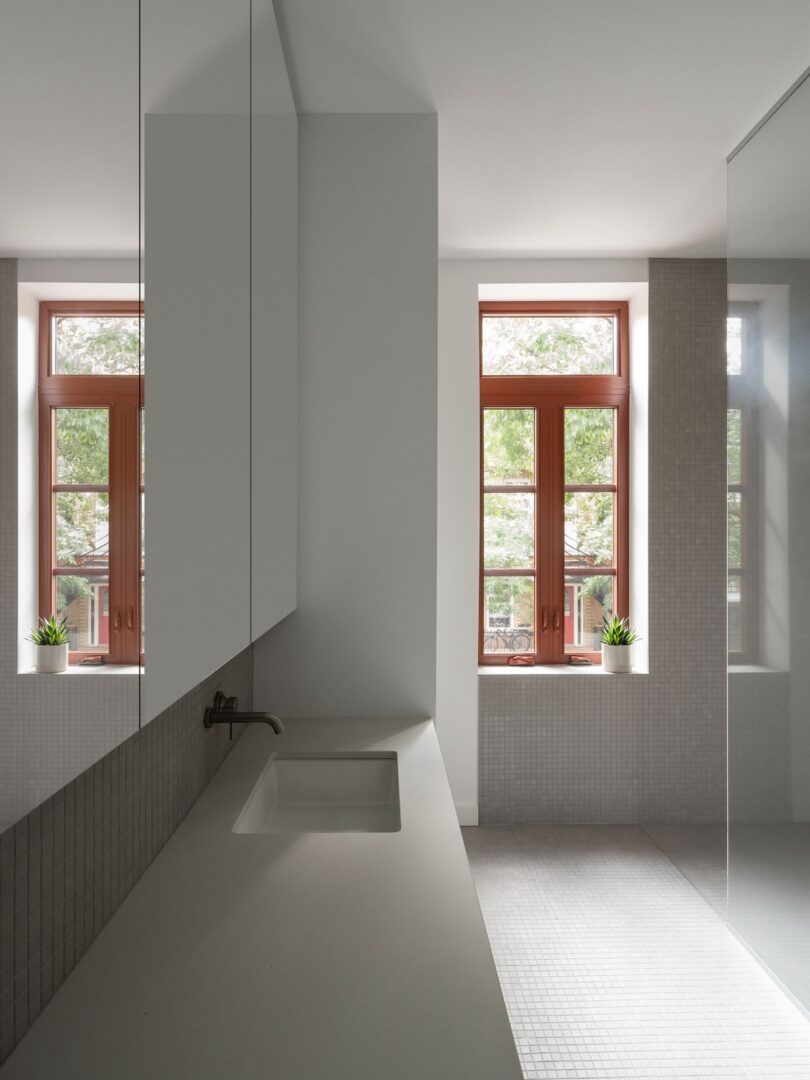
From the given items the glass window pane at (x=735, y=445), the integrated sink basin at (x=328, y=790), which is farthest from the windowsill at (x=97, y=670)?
the glass window pane at (x=735, y=445)

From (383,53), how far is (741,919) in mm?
2985

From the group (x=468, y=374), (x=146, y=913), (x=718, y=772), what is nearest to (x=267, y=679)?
(x=146, y=913)

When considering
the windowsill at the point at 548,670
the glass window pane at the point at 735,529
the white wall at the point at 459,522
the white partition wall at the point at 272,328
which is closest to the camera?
the white partition wall at the point at 272,328

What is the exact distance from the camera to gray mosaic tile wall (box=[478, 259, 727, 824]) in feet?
12.8

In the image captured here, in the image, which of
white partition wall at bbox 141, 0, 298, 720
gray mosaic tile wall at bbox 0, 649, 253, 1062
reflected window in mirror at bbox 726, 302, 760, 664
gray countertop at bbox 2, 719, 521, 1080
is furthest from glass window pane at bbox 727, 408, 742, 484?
gray mosaic tile wall at bbox 0, 649, 253, 1062

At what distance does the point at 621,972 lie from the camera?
2604 mm

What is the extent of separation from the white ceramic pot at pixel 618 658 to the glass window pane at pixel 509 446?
0.97 m

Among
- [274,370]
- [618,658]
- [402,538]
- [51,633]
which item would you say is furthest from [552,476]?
[51,633]

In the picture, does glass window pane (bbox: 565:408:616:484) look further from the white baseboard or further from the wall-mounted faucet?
the wall-mounted faucet

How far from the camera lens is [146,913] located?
1.15m

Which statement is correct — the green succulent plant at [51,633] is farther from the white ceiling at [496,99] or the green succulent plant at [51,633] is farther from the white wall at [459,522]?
the white wall at [459,522]

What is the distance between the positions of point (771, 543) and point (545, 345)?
6.67ft

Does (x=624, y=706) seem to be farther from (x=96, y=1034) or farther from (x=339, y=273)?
(x=96, y=1034)

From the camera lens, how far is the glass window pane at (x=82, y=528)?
2.27 ft
